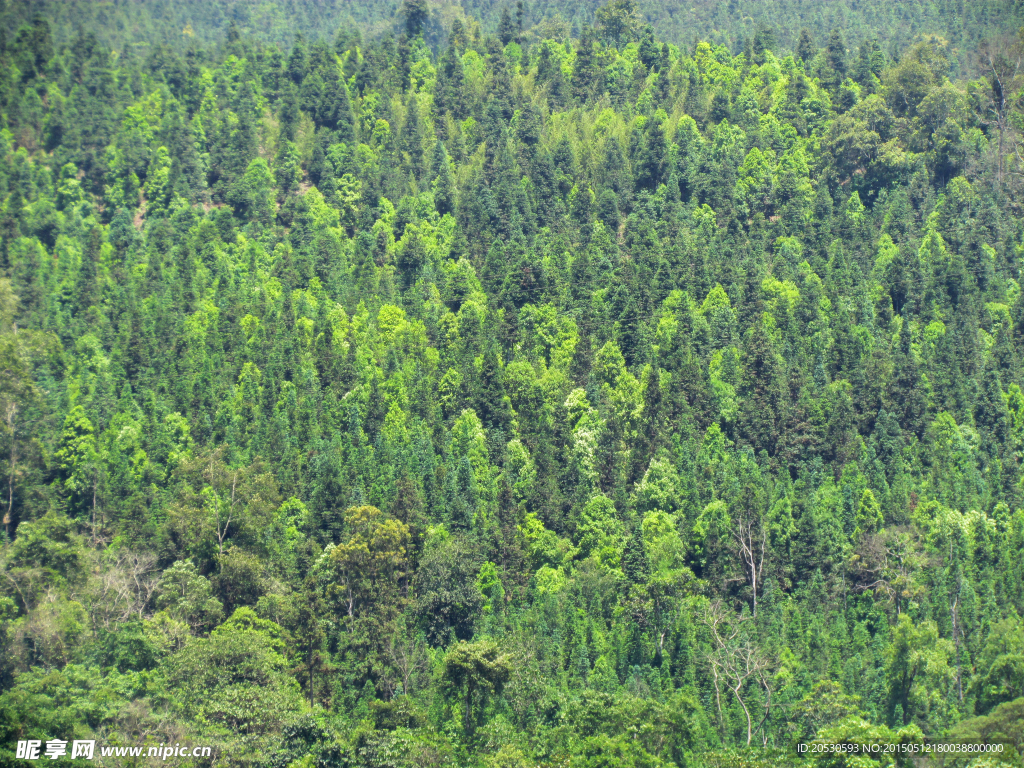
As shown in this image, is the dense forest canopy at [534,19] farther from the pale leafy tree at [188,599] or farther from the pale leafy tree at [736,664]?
the pale leafy tree at [188,599]

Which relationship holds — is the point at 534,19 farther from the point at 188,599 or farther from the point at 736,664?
the point at 736,664

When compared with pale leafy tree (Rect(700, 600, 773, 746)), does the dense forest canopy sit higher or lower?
higher

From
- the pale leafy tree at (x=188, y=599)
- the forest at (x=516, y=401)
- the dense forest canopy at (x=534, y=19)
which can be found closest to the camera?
the forest at (x=516, y=401)

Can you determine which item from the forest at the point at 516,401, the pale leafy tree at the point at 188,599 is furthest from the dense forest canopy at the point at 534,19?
the pale leafy tree at the point at 188,599

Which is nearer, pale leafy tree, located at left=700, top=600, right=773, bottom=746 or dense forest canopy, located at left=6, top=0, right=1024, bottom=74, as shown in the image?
pale leafy tree, located at left=700, top=600, right=773, bottom=746

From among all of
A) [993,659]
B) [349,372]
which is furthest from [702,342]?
[993,659]

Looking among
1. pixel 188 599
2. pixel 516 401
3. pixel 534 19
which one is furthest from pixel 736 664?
pixel 534 19

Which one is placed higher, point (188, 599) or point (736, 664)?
point (188, 599)

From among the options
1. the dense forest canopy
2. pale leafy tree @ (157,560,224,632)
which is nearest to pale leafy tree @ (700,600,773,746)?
pale leafy tree @ (157,560,224,632)

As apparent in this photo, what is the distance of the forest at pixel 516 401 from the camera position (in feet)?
182

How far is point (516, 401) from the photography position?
7994 cm

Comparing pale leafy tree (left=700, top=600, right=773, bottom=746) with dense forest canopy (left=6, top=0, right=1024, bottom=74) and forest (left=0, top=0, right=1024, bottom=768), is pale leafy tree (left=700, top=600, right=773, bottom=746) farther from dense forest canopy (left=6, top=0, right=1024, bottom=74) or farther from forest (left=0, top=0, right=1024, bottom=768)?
dense forest canopy (left=6, top=0, right=1024, bottom=74)

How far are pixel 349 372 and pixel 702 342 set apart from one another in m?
25.2

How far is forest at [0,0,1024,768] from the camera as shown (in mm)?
55562
